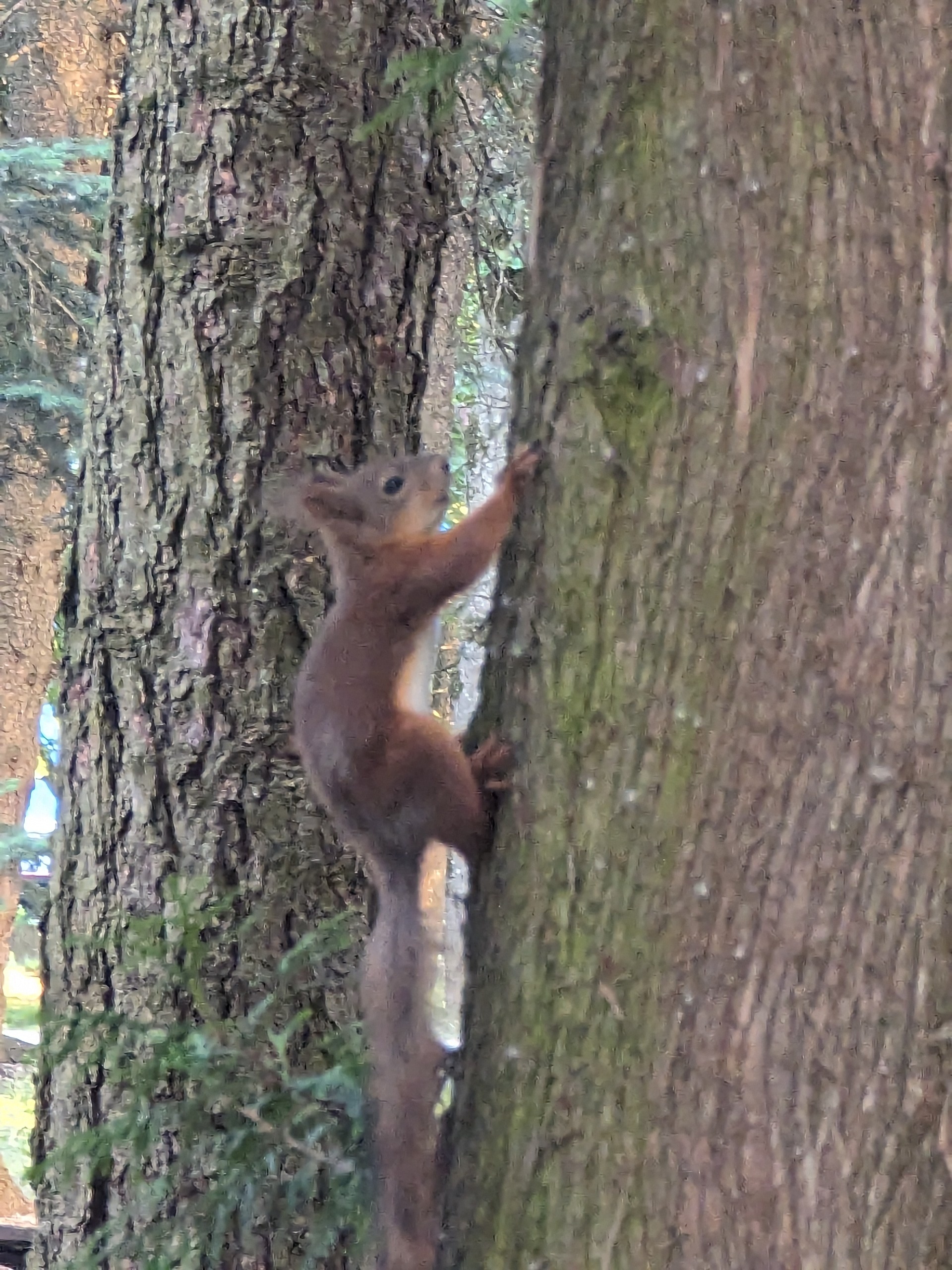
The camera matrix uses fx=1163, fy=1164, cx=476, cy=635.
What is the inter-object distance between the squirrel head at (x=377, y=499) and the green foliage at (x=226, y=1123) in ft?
2.54

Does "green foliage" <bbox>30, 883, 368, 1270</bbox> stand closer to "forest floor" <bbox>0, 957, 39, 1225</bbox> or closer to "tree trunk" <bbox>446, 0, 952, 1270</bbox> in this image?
"forest floor" <bbox>0, 957, 39, 1225</bbox>

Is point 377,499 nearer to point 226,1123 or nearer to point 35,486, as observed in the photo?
point 226,1123

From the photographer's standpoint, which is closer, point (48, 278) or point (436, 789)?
point (436, 789)

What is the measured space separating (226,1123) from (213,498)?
114 cm

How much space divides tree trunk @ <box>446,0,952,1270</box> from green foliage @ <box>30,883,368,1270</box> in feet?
1.28

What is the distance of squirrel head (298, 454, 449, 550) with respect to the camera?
7.34 ft

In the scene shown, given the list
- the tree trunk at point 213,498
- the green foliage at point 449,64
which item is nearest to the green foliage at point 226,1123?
the tree trunk at point 213,498

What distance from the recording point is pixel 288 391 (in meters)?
2.30

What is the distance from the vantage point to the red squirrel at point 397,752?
1.54 m

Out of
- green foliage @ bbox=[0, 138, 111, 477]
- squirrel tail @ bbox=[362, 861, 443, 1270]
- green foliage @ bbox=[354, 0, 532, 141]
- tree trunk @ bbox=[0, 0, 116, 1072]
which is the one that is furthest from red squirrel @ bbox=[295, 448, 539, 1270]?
tree trunk @ bbox=[0, 0, 116, 1072]

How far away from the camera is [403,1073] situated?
161 centimetres

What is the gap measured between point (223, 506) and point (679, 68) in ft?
4.18

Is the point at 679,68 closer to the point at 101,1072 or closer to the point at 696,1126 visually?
the point at 696,1126

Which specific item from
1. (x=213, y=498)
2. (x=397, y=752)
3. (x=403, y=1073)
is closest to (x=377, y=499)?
(x=213, y=498)
